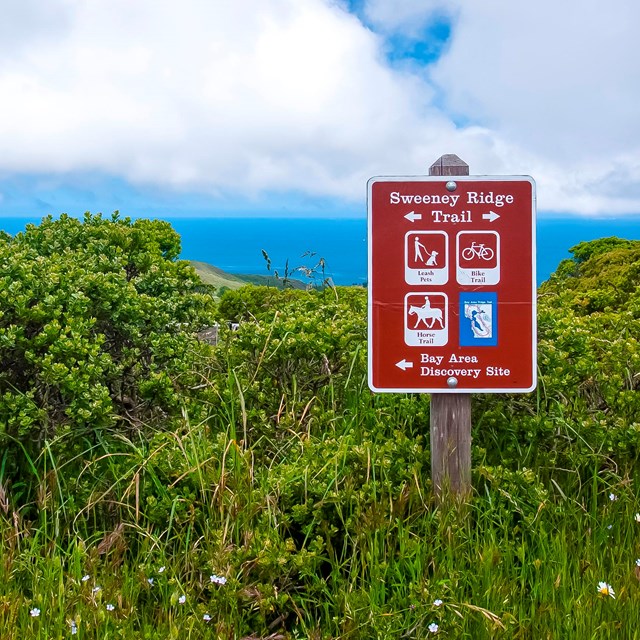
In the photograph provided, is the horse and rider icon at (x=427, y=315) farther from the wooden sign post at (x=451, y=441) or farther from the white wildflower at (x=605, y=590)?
the white wildflower at (x=605, y=590)

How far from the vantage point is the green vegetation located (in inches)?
125

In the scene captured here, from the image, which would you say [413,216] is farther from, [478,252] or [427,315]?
[427,315]

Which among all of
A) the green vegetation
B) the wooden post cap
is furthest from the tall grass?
the wooden post cap

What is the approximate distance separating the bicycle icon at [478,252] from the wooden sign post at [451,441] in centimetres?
37

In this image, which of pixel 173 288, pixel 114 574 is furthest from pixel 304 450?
pixel 173 288

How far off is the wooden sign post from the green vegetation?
0.34 feet

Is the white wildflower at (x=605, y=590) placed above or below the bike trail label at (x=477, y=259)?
below

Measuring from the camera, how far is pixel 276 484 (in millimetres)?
3645

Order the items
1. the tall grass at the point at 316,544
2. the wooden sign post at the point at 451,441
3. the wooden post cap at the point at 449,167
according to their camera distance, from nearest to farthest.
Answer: the tall grass at the point at 316,544 < the wooden sign post at the point at 451,441 < the wooden post cap at the point at 449,167

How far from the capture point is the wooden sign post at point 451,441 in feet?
12.5

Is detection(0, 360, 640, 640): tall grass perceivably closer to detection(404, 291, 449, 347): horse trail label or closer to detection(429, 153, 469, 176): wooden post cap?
detection(404, 291, 449, 347): horse trail label

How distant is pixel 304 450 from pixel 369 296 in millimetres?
855

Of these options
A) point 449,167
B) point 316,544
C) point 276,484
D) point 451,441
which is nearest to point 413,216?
point 449,167

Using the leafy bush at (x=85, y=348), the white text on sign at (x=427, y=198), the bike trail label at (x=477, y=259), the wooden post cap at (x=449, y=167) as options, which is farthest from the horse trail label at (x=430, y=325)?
the leafy bush at (x=85, y=348)
